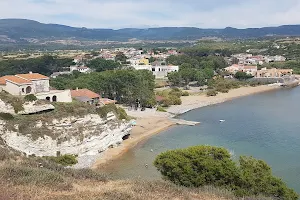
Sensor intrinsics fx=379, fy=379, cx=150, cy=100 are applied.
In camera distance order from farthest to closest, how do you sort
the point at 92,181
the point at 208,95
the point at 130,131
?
the point at 208,95 < the point at 130,131 < the point at 92,181

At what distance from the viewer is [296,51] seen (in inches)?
4678

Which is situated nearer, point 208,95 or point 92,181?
point 92,181

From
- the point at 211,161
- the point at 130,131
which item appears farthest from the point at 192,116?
the point at 211,161

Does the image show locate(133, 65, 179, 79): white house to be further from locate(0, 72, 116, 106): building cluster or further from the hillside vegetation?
the hillside vegetation

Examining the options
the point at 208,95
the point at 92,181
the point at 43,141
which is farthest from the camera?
the point at 208,95

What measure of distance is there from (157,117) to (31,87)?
16.8 meters

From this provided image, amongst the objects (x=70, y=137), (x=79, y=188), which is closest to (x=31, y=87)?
(x=70, y=137)

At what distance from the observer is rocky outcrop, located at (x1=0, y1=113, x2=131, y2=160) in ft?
89.0

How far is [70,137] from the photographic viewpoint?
1148 inches

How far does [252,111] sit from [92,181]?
39962mm

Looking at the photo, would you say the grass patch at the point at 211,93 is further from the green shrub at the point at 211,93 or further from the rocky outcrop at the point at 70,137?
the rocky outcrop at the point at 70,137

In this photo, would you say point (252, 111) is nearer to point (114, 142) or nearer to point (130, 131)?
point (130, 131)

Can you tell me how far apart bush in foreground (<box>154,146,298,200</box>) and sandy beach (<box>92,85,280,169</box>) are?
10.5 meters

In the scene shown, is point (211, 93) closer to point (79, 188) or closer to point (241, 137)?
point (241, 137)
